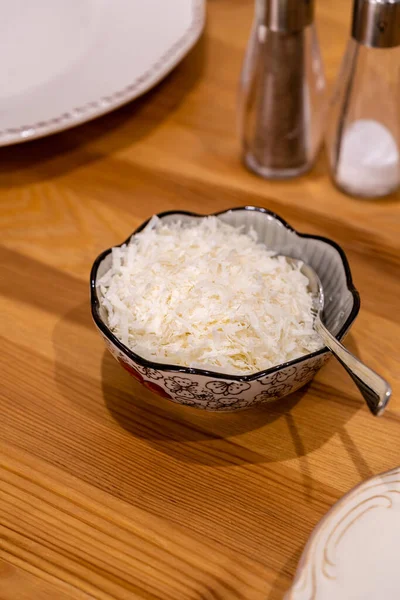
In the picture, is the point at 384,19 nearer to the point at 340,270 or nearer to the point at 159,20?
the point at 340,270

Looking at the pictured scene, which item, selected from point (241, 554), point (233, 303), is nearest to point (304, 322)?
point (233, 303)

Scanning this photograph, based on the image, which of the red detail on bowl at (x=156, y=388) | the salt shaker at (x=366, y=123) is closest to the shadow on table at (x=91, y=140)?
the salt shaker at (x=366, y=123)

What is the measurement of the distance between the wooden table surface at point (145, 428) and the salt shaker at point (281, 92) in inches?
1.3

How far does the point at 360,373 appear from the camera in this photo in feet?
1.90

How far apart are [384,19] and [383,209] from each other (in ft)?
0.79

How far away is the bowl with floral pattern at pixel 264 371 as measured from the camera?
0.57 m

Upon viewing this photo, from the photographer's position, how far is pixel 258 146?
94 centimetres

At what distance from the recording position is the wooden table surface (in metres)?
0.57

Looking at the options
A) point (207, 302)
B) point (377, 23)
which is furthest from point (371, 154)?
point (207, 302)

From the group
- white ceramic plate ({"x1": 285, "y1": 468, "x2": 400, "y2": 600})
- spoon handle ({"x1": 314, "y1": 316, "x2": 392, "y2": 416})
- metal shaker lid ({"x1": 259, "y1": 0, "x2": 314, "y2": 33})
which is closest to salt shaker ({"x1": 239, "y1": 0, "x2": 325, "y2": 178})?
metal shaker lid ({"x1": 259, "y1": 0, "x2": 314, "y2": 33})

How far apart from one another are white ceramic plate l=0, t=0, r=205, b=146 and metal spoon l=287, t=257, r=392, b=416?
0.47 metres

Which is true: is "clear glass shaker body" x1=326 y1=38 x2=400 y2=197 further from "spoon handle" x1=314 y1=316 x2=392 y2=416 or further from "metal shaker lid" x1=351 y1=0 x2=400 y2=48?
"spoon handle" x1=314 y1=316 x2=392 y2=416

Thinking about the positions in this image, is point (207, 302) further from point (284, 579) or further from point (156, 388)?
point (284, 579)

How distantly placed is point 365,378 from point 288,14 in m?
0.46
